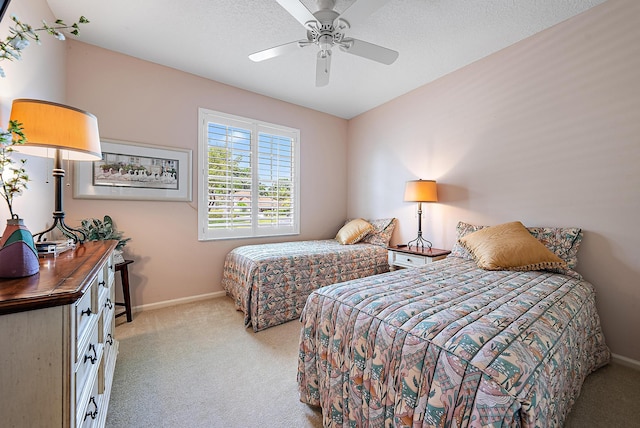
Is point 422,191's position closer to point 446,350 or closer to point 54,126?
point 446,350

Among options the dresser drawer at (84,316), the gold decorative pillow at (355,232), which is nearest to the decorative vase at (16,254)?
the dresser drawer at (84,316)

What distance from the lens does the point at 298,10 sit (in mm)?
1698

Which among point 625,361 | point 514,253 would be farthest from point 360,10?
point 625,361

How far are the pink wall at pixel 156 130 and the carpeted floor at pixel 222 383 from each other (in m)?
0.63

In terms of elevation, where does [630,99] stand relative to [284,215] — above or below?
above

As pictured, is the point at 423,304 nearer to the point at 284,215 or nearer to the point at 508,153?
the point at 508,153

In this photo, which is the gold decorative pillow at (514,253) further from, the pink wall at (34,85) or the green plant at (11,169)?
the pink wall at (34,85)

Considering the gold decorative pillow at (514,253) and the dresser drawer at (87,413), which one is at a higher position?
the gold decorative pillow at (514,253)

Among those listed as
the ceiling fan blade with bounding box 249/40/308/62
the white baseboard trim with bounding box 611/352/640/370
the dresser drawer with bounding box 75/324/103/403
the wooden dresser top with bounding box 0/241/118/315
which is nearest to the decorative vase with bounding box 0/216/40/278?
the wooden dresser top with bounding box 0/241/118/315

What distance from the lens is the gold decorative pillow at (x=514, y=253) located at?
1.98m

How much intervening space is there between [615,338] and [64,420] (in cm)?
335

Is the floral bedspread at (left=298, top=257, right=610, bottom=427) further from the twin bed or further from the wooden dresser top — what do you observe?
the wooden dresser top

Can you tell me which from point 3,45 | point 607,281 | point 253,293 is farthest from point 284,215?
point 607,281

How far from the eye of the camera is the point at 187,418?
4.80 feet
